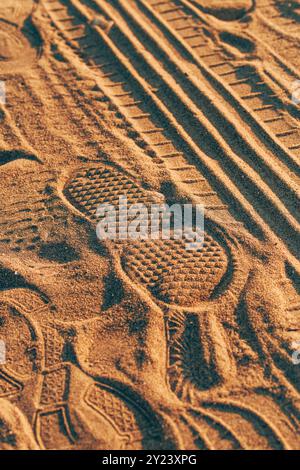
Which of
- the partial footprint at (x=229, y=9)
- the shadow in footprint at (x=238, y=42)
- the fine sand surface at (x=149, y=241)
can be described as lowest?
the fine sand surface at (x=149, y=241)

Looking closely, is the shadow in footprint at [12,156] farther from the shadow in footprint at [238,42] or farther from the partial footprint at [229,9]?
the partial footprint at [229,9]

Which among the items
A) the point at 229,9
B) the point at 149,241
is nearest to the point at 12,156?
the point at 149,241

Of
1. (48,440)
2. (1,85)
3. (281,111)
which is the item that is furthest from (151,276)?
(1,85)

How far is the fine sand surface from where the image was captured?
119 inches

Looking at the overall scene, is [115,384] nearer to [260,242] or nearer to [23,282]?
[23,282]

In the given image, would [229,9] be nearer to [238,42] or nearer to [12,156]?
[238,42]

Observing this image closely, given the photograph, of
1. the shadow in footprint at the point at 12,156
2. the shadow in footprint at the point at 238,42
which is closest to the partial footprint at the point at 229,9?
the shadow in footprint at the point at 238,42

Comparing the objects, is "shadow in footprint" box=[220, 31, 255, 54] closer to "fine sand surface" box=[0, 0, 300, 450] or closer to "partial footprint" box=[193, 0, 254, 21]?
"fine sand surface" box=[0, 0, 300, 450]

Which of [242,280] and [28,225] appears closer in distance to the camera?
[242,280]

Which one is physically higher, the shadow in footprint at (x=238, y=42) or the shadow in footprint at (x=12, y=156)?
the shadow in footprint at (x=238, y=42)

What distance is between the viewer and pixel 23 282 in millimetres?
3521

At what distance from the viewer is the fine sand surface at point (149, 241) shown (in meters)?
3.03

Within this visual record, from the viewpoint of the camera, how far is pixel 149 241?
3.64m

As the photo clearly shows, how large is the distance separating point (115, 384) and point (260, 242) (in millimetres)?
1365
